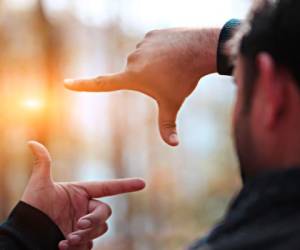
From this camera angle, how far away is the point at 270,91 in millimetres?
760

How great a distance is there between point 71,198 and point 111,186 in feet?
0.24

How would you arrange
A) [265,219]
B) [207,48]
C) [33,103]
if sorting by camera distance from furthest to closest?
[33,103] < [207,48] < [265,219]

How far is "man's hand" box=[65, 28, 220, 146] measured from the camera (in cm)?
120

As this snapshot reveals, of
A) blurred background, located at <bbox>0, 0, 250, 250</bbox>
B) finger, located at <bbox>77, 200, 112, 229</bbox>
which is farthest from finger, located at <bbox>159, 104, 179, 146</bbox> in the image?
blurred background, located at <bbox>0, 0, 250, 250</bbox>

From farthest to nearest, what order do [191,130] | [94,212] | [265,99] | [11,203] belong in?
[191,130]
[11,203]
[94,212]
[265,99]

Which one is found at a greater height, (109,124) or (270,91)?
(270,91)

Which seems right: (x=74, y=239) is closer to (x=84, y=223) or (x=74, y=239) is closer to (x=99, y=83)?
(x=84, y=223)

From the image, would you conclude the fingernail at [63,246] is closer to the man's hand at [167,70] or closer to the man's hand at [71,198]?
the man's hand at [71,198]

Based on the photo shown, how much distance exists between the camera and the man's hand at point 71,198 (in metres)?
1.16

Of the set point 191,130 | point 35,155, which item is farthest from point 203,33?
point 191,130

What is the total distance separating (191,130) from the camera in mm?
4465

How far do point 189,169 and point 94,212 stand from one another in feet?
11.1

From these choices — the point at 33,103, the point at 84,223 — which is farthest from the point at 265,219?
the point at 33,103

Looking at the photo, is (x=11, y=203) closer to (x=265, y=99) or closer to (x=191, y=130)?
(x=191, y=130)
